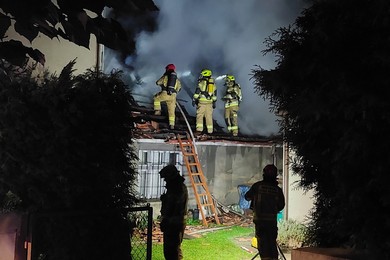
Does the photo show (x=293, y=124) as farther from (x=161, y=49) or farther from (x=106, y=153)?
(x=161, y=49)

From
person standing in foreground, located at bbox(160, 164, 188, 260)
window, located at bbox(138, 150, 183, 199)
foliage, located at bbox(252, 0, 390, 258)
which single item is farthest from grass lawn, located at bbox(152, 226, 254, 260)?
foliage, located at bbox(252, 0, 390, 258)

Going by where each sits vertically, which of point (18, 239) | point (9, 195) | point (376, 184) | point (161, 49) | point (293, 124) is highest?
point (161, 49)

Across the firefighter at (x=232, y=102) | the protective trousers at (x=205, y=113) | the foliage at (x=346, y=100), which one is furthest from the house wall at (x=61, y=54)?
the firefighter at (x=232, y=102)

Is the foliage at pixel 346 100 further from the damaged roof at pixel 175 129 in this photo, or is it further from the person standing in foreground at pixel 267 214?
the damaged roof at pixel 175 129

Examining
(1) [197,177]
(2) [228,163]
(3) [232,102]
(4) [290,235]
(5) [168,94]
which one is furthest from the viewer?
(3) [232,102]

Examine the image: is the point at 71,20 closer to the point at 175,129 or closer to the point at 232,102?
the point at 175,129

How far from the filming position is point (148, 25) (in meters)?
13.1

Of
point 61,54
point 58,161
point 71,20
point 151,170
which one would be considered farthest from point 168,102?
point 71,20

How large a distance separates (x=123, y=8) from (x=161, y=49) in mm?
12312

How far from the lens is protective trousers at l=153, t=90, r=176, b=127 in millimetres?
11508

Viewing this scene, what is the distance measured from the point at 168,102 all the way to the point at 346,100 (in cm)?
1007

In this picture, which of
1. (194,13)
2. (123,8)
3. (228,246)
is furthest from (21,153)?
(194,13)

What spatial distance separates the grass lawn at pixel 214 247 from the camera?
750 centimetres

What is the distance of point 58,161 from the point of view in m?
3.80
